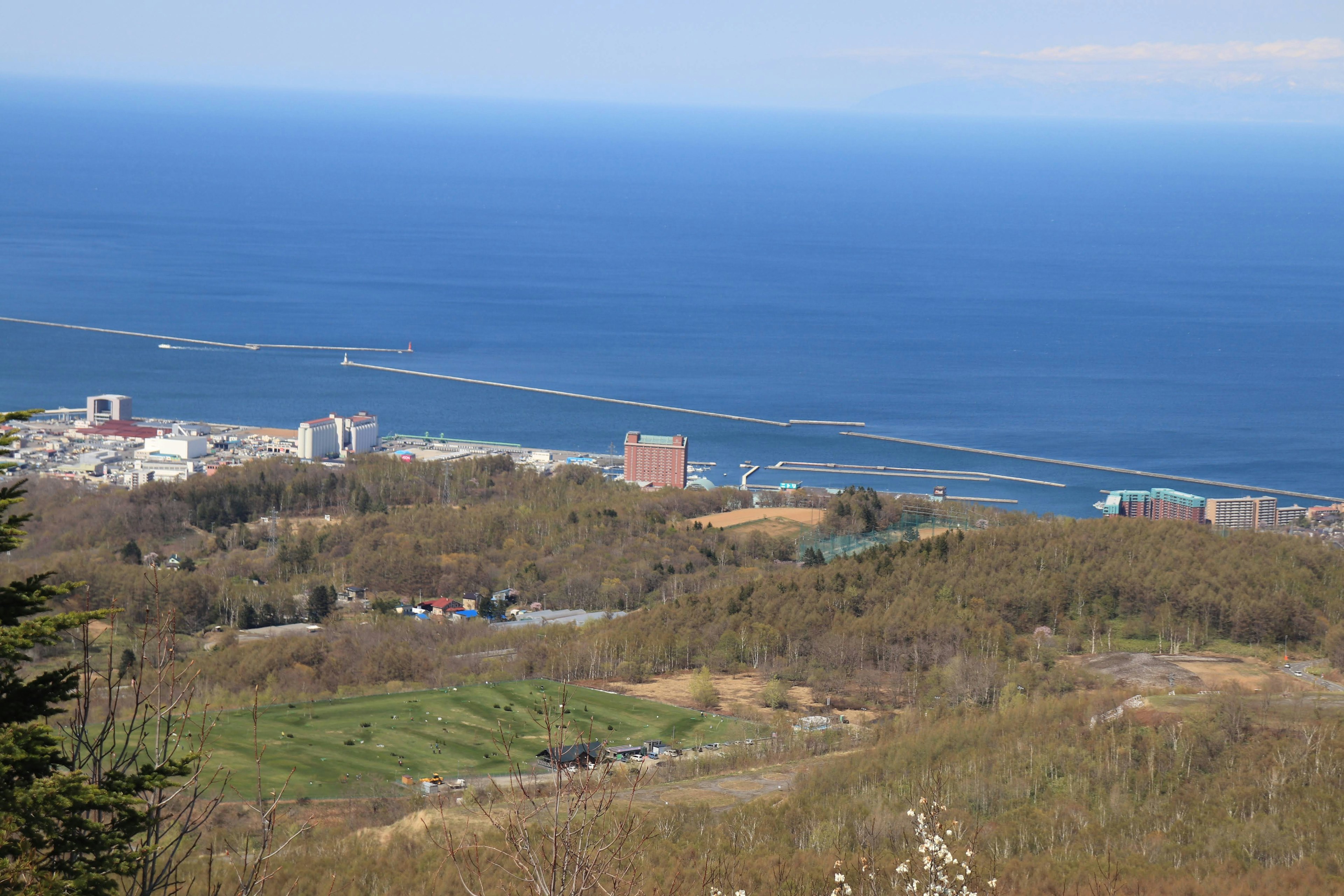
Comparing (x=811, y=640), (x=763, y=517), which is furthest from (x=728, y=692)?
(x=763, y=517)

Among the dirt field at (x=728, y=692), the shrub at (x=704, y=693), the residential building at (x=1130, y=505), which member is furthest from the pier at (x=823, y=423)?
the shrub at (x=704, y=693)

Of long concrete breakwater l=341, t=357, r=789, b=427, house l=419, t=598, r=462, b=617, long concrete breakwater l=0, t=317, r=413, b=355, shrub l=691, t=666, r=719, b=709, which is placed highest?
Answer: long concrete breakwater l=0, t=317, r=413, b=355

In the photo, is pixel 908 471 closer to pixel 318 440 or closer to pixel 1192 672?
pixel 318 440

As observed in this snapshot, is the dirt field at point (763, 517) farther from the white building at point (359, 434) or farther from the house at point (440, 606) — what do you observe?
the white building at point (359, 434)

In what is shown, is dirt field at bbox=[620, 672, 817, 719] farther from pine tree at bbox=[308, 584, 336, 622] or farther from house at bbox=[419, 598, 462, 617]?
pine tree at bbox=[308, 584, 336, 622]

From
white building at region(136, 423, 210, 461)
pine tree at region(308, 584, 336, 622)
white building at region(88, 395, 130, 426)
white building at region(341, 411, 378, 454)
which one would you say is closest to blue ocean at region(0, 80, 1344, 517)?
white building at region(88, 395, 130, 426)
